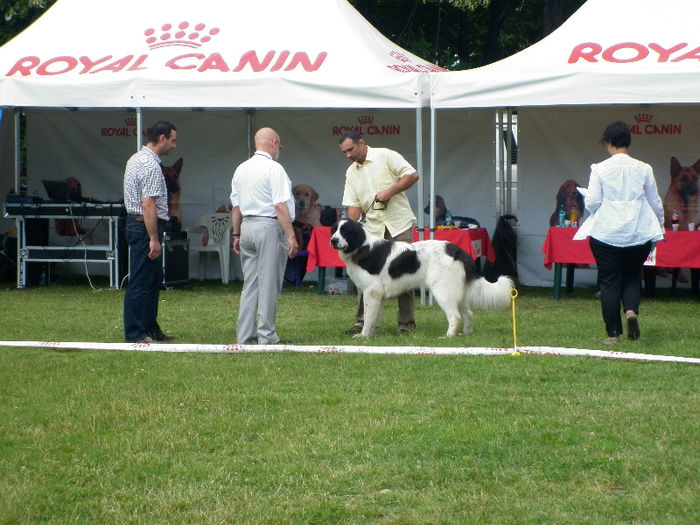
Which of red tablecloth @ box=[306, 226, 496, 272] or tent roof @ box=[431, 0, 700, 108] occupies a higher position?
tent roof @ box=[431, 0, 700, 108]

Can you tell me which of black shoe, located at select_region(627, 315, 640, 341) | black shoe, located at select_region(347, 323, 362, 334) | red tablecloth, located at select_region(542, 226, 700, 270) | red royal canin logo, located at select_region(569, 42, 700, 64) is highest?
red royal canin logo, located at select_region(569, 42, 700, 64)

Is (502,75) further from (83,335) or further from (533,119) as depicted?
(83,335)

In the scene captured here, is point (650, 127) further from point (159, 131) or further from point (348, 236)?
point (159, 131)

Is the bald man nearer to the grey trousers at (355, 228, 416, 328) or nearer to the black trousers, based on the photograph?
the grey trousers at (355, 228, 416, 328)

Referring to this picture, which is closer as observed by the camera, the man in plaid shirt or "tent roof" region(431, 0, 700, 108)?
the man in plaid shirt

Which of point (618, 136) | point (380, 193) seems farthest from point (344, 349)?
point (618, 136)

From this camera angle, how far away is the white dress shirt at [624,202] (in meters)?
8.00

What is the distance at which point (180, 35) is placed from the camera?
522 inches

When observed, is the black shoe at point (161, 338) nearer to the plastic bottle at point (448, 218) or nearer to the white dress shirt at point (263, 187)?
the white dress shirt at point (263, 187)

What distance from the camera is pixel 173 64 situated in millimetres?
12516

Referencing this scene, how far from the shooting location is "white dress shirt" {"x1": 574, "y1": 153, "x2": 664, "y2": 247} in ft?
26.2

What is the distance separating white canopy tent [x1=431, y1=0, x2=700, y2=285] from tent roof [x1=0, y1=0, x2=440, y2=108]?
1.08 m

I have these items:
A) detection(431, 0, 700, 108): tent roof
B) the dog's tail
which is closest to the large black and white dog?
the dog's tail

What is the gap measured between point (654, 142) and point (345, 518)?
10340mm
